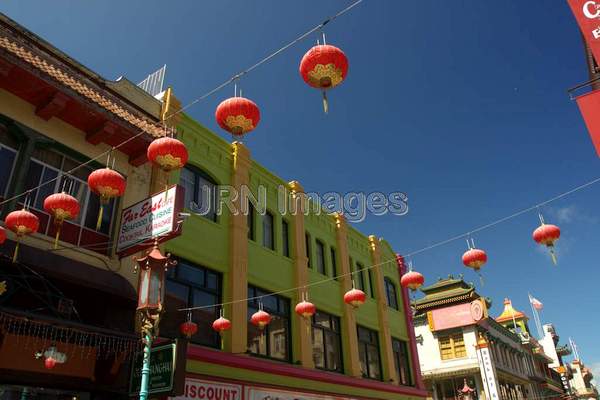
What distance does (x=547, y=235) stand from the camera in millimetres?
10672

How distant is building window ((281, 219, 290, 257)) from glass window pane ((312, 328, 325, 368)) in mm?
3456

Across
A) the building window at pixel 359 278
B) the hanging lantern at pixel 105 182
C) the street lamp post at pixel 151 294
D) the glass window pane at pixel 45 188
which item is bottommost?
the street lamp post at pixel 151 294

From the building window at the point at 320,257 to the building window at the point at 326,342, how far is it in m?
2.17

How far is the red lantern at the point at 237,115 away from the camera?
8164mm

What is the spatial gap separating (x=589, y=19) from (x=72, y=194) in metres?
11.9

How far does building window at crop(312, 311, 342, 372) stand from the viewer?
61.0 feet

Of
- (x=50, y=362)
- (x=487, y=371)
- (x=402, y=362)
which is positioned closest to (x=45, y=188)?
(x=50, y=362)

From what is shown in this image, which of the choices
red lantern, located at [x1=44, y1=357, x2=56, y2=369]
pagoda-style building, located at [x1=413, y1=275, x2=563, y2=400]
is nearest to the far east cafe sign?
red lantern, located at [x1=44, y1=357, x2=56, y2=369]

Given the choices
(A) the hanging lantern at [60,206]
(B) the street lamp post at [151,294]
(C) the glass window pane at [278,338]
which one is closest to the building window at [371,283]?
(C) the glass window pane at [278,338]

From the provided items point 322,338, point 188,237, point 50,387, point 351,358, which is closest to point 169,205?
point 188,237

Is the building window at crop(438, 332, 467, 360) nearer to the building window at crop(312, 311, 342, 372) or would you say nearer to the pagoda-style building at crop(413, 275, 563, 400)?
the pagoda-style building at crop(413, 275, 563, 400)

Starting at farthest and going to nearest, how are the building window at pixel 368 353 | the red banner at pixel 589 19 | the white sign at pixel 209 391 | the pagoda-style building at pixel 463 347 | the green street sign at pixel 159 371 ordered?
the pagoda-style building at pixel 463 347
the building window at pixel 368 353
the white sign at pixel 209 391
the green street sign at pixel 159 371
the red banner at pixel 589 19

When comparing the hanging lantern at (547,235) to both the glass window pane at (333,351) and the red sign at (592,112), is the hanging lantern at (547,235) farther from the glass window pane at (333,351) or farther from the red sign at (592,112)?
the glass window pane at (333,351)

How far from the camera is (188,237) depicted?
14375 mm
